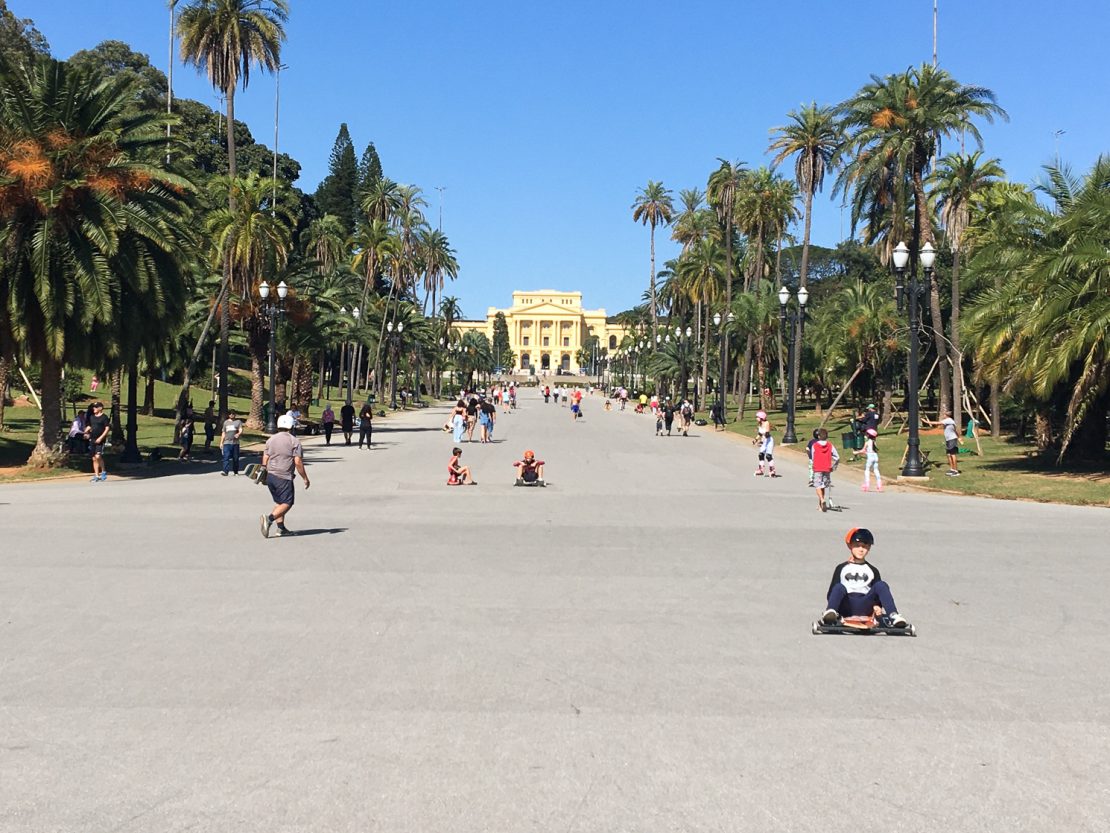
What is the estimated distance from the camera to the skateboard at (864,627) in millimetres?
8242

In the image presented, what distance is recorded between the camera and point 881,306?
4788cm

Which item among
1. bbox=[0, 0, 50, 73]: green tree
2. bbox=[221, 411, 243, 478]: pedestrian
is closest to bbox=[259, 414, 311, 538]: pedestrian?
bbox=[221, 411, 243, 478]: pedestrian

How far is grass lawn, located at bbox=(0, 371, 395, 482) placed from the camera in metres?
24.1

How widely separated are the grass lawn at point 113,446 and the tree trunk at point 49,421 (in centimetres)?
33

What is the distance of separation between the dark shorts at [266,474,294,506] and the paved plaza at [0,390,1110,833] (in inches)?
22.6

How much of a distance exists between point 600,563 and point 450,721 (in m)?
5.88

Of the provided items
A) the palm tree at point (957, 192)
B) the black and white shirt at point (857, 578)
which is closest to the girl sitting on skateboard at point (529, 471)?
the black and white shirt at point (857, 578)

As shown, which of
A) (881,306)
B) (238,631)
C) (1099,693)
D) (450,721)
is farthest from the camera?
(881,306)

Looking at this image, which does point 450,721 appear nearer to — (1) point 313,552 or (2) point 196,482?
(1) point 313,552

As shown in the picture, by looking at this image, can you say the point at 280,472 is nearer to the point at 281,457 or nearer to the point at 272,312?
the point at 281,457

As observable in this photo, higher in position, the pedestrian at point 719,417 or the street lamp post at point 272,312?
the street lamp post at point 272,312

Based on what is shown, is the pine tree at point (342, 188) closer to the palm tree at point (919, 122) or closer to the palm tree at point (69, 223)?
the palm tree at point (919, 122)

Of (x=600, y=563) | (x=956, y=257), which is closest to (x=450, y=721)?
(x=600, y=563)

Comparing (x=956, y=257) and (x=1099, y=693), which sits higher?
(x=956, y=257)
